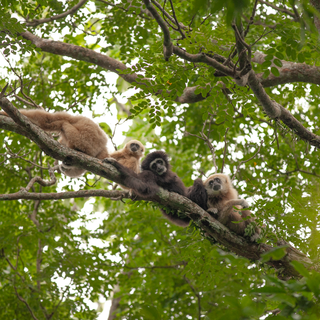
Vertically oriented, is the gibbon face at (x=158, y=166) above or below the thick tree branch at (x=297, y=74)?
below

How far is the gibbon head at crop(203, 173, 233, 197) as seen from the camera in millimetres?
6578

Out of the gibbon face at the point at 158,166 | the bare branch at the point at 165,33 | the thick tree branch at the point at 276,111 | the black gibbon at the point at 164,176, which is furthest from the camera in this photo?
the gibbon face at the point at 158,166

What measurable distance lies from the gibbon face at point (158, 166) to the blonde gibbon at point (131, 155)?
2.17 feet

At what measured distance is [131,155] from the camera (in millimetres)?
7207

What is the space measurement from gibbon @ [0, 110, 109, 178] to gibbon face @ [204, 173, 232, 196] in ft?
7.43

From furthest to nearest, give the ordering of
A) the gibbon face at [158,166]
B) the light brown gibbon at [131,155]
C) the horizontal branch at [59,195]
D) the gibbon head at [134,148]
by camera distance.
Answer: the gibbon head at [134,148] < the light brown gibbon at [131,155] < the gibbon face at [158,166] < the horizontal branch at [59,195]

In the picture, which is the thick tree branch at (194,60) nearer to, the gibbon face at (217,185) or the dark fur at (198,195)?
the gibbon face at (217,185)

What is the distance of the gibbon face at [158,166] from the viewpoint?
6191mm

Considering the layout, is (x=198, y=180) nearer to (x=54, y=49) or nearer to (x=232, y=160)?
(x=232, y=160)

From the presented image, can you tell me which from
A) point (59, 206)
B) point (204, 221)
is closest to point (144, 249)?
point (59, 206)

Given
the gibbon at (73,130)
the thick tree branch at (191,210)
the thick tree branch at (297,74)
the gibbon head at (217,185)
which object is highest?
the thick tree branch at (297,74)

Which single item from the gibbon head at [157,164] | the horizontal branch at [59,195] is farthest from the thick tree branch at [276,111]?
the horizontal branch at [59,195]

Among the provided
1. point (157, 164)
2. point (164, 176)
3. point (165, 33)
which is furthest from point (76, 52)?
point (165, 33)

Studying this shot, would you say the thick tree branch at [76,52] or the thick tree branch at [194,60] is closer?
the thick tree branch at [194,60]
